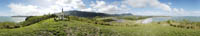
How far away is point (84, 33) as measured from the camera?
26.7ft

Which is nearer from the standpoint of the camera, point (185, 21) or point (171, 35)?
point (171, 35)

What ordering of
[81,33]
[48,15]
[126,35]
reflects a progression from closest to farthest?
1. [81,33]
2. [126,35]
3. [48,15]

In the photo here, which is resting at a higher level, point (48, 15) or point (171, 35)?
point (48, 15)

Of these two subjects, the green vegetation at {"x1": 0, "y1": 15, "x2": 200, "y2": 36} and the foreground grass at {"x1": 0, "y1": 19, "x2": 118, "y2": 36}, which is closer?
the foreground grass at {"x1": 0, "y1": 19, "x2": 118, "y2": 36}

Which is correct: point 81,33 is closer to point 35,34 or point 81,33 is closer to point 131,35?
point 35,34

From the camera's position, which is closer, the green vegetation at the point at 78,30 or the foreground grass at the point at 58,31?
the foreground grass at the point at 58,31

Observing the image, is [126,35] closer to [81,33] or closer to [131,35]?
[131,35]

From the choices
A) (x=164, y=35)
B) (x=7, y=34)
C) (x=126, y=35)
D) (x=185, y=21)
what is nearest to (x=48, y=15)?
(x=7, y=34)

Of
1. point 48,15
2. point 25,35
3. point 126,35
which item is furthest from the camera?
point 48,15

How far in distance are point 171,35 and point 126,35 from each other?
3370mm

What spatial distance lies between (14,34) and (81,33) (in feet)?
12.4

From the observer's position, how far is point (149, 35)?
10.5m

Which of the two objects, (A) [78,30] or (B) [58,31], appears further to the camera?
(B) [58,31]

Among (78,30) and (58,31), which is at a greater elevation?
(78,30)
